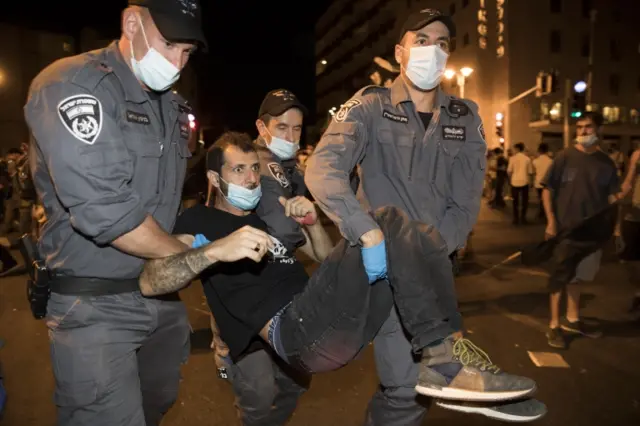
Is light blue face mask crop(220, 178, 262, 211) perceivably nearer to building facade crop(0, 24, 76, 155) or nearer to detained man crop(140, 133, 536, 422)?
detained man crop(140, 133, 536, 422)

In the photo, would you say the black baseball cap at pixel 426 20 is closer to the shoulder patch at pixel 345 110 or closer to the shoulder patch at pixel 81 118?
the shoulder patch at pixel 345 110

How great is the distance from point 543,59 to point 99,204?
42176 millimetres

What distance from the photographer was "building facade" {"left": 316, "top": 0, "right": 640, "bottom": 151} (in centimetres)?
3891

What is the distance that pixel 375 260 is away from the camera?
2.43 m

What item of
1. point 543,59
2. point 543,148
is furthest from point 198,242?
point 543,59

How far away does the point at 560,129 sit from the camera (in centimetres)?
4159

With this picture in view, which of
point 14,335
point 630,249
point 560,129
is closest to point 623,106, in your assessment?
point 560,129

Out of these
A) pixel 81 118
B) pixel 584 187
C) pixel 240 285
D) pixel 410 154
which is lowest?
pixel 240 285

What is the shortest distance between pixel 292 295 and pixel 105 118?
127 cm

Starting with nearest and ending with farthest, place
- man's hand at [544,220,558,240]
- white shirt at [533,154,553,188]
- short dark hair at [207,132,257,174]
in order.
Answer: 1. short dark hair at [207,132,257,174]
2. man's hand at [544,220,558,240]
3. white shirt at [533,154,553,188]

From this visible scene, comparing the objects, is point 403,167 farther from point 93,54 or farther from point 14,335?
point 14,335

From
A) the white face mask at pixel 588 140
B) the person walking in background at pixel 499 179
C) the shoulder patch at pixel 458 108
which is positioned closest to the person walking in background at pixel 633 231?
the white face mask at pixel 588 140

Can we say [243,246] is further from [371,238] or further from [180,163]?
[180,163]

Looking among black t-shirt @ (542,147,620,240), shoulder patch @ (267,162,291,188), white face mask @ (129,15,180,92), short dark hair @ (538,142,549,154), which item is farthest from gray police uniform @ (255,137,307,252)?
short dark hair @ (538,142,549,154)
